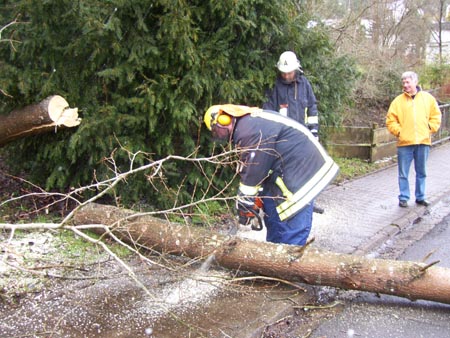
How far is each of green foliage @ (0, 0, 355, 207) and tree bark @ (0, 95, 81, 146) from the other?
128mm

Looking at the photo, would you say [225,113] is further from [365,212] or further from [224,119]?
[365,212]

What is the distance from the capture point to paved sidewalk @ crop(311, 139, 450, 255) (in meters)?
5.36

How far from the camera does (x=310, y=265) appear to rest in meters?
3.85

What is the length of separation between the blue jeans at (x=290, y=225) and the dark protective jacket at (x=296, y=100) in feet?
5.79

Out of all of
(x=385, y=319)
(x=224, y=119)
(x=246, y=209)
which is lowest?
(x=385, y=319)

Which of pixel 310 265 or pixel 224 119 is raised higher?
pixel 224 119

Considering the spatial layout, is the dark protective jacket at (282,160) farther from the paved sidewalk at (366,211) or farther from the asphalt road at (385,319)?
the paved sidewalk at (366,211)

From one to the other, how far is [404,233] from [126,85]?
12.4 feet

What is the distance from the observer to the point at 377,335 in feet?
11.3

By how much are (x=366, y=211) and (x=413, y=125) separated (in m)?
1.33

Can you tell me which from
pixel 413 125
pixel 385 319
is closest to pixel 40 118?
pixel 385 319

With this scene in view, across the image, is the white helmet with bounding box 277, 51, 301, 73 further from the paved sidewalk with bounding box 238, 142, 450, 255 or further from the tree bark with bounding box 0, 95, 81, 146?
the tree bark with bounding box 0, 95, 81, 146

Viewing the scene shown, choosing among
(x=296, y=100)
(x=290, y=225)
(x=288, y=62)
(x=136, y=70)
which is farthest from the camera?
(x=296, y=100)

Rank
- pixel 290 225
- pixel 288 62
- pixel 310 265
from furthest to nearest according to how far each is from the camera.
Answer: pixel 288 62, pixel 290 225, pixel 310 265
